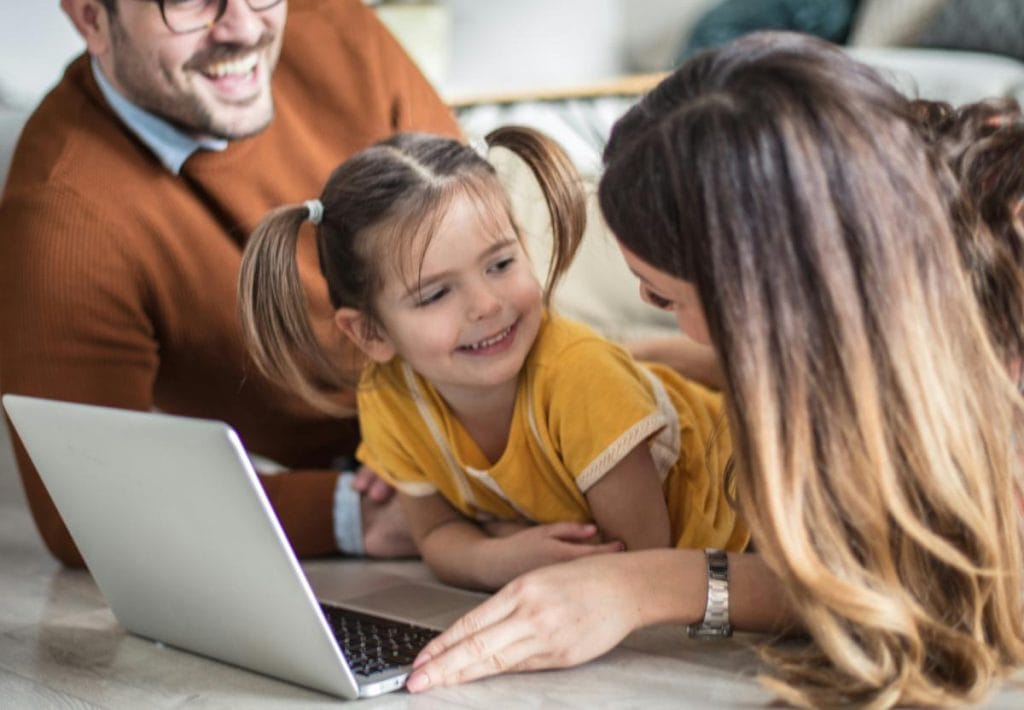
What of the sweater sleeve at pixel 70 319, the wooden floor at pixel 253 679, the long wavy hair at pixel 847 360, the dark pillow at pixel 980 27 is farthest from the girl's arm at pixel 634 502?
the dark pillow at pixel 980 27

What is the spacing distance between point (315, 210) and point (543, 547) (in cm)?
44

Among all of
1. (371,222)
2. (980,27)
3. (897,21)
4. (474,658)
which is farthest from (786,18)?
(474,658)

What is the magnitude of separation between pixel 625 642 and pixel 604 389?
262 mm

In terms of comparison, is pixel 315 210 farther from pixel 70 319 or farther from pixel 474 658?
pixel 474 658

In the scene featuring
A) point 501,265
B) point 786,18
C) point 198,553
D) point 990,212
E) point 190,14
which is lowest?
point 786,18

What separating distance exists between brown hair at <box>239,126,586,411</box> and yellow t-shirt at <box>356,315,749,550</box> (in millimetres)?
93

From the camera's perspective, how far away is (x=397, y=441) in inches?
66.0

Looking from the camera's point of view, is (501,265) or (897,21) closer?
(501,265)

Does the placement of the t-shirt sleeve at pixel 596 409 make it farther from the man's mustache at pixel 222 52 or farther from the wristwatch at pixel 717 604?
the man's mustache at pixel 222 52

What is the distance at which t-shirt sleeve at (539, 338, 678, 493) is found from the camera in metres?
1.48

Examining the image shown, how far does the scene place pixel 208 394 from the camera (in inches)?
76.6

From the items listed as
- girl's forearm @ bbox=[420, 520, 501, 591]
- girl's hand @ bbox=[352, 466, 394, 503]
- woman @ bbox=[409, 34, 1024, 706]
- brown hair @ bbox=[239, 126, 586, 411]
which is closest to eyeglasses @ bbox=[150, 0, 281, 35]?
brown hair @ bbox=[239, 126, 586, 411]

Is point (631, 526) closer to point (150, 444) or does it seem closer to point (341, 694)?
point (341, 694)

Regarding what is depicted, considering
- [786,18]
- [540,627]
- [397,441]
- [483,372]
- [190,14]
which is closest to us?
[540,627]
